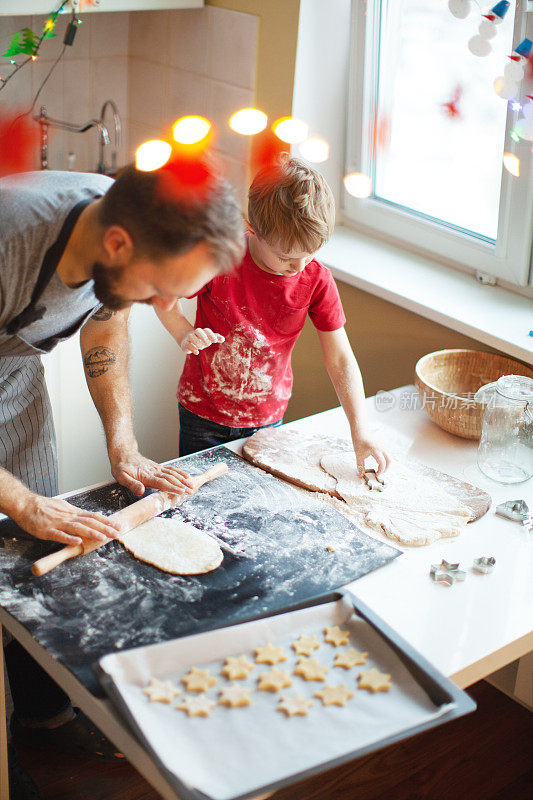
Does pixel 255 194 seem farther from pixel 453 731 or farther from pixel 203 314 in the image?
pixel 453 731

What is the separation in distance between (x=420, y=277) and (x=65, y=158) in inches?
43.1

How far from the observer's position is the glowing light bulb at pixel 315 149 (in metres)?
2.12

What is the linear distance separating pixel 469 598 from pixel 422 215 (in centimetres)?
122

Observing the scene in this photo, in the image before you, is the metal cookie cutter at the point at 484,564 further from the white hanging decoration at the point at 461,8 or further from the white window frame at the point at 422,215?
the white hanging decoration at the point at 461,8

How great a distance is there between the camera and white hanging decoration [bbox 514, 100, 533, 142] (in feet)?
4.95

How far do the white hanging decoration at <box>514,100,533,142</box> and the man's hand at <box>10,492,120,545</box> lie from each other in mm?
1055

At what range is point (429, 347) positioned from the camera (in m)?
1.93

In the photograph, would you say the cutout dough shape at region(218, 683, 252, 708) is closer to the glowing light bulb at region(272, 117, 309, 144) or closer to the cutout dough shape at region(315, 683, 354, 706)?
the cutout dough shape at region(315, 683, 354, 706)

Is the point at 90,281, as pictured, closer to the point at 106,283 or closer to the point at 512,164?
the point at 106,283

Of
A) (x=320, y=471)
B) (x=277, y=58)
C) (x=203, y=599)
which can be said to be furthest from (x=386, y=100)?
(x=203, y=599)

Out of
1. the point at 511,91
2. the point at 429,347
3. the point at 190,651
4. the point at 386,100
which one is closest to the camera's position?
the point at 190,651

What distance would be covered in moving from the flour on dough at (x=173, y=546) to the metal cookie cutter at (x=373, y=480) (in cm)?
32

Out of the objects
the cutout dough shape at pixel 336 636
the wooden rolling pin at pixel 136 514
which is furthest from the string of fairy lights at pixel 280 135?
the cutout dough shape at pixel 336 636

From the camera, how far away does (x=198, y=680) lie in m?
0.95
